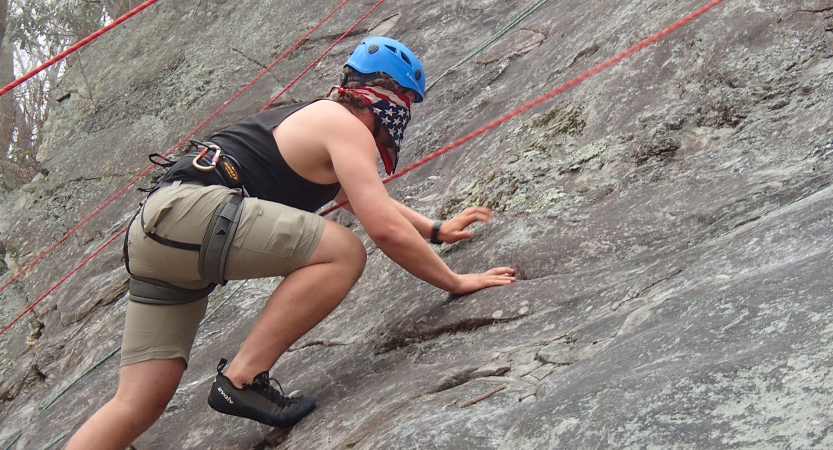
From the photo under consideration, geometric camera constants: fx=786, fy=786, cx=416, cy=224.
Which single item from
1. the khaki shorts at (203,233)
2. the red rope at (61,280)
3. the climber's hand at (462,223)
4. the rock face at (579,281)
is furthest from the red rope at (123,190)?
the climber's hand at (462,223)

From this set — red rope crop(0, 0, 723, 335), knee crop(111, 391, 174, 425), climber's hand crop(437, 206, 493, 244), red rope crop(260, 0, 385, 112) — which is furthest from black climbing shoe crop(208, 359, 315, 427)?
red rope crop(260, 0, 385, 112)

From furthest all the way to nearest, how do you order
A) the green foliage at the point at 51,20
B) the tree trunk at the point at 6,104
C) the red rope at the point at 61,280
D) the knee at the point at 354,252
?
1. the tree trunk at the point at 6,104
2. the green foliage at the point at 51,20
3. the red rope at the point at 61,280
4. the knee at the point at 354,252

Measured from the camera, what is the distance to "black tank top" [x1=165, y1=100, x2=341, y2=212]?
3.27 meters

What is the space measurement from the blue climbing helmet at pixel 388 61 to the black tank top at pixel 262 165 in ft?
1.01

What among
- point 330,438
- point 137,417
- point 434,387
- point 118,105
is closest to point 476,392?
point 434,387

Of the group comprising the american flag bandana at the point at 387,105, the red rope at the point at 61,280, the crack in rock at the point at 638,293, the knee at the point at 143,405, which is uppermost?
the american flag bandana at the point at 387,105

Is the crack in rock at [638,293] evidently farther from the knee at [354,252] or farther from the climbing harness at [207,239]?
the climbing harness at [207,239]

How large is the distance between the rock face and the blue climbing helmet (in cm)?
85

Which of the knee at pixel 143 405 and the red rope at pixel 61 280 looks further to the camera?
the red rope at pixel 61 280

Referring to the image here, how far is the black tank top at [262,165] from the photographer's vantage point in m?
3.27

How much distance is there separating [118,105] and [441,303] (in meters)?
6.20

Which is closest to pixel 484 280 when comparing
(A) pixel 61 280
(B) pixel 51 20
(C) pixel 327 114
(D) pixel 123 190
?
(C) pixel 327 114

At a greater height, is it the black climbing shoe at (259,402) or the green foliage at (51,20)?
the green foliage at (51,20)

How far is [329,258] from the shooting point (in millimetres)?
3092
